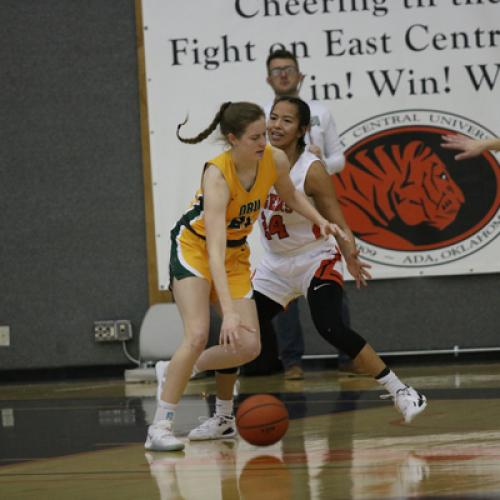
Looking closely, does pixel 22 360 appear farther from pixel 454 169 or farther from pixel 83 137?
pixel 454 169

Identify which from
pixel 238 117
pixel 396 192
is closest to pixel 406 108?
pixel 396 192

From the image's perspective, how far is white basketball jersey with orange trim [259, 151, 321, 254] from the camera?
599cm

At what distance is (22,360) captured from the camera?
991 centimetres

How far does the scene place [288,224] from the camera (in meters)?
6.02

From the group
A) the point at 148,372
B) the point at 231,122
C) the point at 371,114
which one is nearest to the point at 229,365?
the point at 231,122

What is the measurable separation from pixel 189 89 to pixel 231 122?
4.43 m

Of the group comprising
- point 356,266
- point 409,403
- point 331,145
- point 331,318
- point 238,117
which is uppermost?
point 331,145

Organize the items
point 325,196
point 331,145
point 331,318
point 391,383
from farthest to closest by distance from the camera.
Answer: point 331,145 < point 325,196 < point 331,318 < point 391,383

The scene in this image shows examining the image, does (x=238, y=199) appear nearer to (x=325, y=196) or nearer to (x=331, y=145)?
(x=325, y=196)

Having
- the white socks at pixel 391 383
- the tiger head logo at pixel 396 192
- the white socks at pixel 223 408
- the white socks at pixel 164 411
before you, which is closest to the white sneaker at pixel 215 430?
the white socks at pixel 223 408

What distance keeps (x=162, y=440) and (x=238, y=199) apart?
1.04 metres

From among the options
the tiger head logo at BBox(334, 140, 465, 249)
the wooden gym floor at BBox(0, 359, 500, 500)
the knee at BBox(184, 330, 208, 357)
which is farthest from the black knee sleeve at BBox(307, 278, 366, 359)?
the tiger head logo at BBox(334, 140, 465, 249)

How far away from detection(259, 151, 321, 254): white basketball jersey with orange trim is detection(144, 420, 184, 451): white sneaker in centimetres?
130

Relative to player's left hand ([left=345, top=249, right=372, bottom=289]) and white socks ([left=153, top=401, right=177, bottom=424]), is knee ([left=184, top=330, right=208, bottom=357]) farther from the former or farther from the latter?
player's left hand ([left=345, top=249, right=372, bottom=289])
